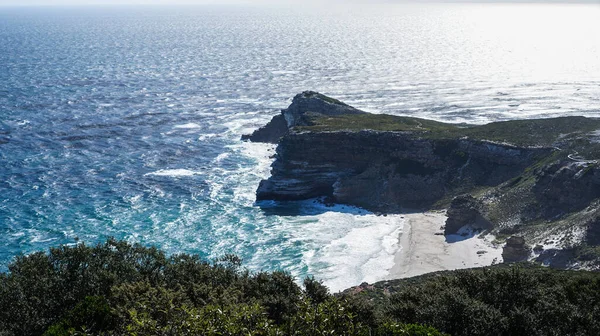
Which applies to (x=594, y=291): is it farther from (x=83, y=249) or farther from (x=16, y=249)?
(x=16, y=249)

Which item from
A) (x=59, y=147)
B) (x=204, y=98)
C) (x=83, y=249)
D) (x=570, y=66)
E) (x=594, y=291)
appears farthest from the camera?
(x=570, y=66)

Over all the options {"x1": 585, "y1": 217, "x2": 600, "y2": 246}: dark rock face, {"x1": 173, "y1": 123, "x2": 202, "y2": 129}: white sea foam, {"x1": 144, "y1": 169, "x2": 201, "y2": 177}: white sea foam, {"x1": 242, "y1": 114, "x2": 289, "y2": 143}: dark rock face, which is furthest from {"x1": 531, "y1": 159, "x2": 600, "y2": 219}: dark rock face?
{"x1": 173, "y1": 123, "x2": 202, "y2": 129}: white sea foam

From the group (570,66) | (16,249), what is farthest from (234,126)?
(570,66)

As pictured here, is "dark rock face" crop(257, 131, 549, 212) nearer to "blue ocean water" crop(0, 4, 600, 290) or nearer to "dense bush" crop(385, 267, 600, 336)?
"blue ocean water" crop(0, 4, 600, 290)

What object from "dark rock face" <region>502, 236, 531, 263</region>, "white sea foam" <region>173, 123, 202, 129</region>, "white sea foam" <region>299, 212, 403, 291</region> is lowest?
"white sea foam" <region>299, 212, 403, 291</region>

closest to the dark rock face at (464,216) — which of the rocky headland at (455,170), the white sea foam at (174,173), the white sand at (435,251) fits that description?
the rocky headland at (455,170)

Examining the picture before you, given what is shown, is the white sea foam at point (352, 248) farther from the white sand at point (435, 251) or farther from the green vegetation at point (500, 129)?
the green vegetation at point (500, 129)
